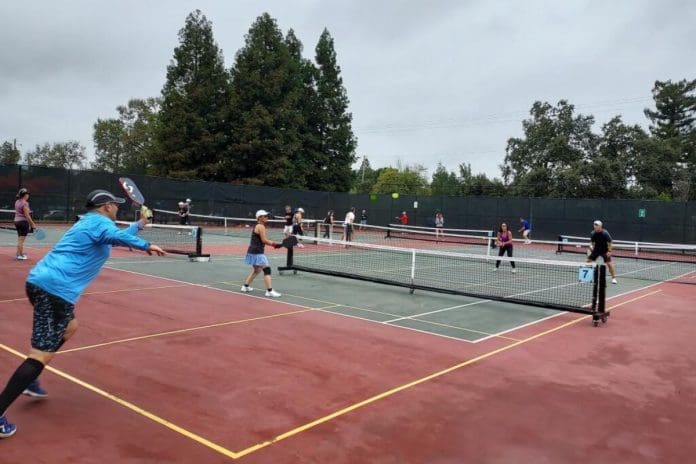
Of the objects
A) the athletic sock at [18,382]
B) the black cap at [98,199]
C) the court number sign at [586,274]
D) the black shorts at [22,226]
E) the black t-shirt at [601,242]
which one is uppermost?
the black cap at [98,199]

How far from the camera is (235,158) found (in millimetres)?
47344

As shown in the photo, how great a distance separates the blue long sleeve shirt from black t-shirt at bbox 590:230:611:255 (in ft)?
40.5

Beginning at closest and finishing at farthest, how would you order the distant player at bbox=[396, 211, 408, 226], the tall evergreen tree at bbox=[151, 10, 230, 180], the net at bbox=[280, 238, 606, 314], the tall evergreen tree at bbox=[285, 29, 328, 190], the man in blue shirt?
the man in blue shirt, the net at bbox=[280, 238, 606, 314], the distant player at bbox=[396, 211, 408, 226], the tall evergreen tree at bbox=[151, 10, 230, 180], the tall evergreen tree at bbox=[285, 29, 328, 190]

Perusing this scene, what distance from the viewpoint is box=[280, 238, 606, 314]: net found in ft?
31.6

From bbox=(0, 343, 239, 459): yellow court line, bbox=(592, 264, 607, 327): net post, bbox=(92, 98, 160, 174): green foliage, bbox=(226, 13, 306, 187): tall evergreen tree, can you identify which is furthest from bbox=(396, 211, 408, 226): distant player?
bbox=(92, 98, 160, 174): green foliage

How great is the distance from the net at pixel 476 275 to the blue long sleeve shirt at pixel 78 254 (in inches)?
278

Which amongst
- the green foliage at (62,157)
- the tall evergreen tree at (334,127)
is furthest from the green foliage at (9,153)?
the tall evergreen tree at (334,127)

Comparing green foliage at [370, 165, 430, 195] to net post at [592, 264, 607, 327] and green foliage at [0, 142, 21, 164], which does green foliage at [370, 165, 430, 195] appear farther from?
net post at [592, 264, 607, 327]

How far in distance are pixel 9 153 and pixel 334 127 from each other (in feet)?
179

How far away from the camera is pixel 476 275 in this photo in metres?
15.3

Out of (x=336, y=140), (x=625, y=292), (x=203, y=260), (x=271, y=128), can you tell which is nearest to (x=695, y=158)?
(x=336, y=140)

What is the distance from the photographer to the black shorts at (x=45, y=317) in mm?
4105

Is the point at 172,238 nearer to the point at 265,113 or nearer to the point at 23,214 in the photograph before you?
the point at 23,214

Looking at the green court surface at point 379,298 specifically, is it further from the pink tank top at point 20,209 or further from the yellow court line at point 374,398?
the pink tank top at point 20,209
